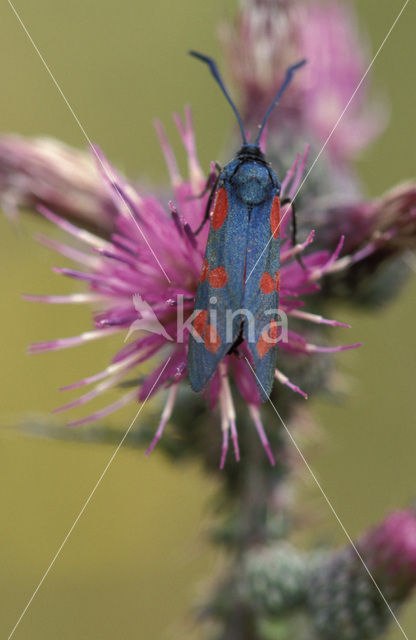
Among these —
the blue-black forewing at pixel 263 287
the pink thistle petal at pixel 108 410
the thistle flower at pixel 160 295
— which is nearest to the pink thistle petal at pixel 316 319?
the thistle flower at pixel 160 295

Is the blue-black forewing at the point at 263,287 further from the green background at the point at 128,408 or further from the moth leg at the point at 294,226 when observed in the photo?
the green background at the point at 128,408

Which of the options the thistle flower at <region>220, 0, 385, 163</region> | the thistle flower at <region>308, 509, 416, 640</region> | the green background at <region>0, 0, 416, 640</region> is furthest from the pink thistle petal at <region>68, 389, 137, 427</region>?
the green background at <region>0, 0, 416, 640</region>

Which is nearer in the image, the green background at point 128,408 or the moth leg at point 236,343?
the moth leg at point 236,343

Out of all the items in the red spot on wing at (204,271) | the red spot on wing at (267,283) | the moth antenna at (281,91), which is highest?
the moth antenna at (281,91)

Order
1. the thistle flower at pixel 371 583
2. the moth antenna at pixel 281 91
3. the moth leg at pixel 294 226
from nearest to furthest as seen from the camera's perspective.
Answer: the moth leg at pixel 294 226, the moth antenna at pixel 281 91, the thistle flower at pixel 371 583

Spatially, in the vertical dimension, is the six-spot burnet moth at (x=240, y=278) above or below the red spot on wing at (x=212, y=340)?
above

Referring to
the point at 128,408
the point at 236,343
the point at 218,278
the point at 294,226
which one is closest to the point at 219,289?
the point at 218,278

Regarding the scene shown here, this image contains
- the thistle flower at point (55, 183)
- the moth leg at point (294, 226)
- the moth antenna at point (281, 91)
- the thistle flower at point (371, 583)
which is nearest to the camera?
the moth leg at point (294, 226)

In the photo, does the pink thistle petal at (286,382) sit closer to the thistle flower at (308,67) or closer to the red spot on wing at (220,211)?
the red spot on wing at (220,211)
